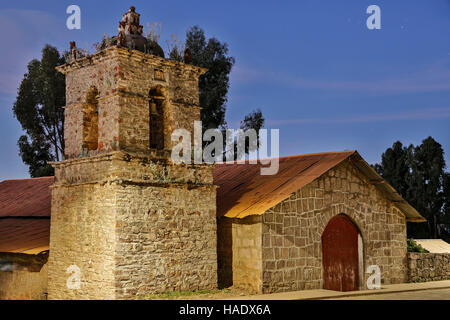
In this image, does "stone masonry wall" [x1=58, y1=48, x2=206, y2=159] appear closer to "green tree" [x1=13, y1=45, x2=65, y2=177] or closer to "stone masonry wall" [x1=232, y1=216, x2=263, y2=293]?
"stone masonry wall" [x1=232, y1=216, x2=263, y2=293]

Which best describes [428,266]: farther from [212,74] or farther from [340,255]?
[212,74]

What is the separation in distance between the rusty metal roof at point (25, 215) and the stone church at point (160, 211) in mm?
→ 136

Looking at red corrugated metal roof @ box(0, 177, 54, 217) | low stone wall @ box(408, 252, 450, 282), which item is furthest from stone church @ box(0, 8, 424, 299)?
red corrugated metal roof @ box(0, 177, 54, 217)

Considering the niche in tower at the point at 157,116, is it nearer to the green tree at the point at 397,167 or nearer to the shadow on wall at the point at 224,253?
the shadow on wall at the point at 224,253

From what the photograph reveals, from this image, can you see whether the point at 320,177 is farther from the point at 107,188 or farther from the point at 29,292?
the point at 29,292

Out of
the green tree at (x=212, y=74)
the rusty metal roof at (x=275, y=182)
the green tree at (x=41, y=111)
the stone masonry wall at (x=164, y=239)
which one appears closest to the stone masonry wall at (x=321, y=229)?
the rusty metal roof at (x=275, y=182)

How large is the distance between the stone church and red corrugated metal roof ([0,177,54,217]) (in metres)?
2.51

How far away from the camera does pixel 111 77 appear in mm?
13445

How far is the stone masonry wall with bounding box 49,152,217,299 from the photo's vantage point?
12742 millimetres

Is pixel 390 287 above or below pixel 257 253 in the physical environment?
below

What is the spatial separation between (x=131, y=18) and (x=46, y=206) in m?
8.39

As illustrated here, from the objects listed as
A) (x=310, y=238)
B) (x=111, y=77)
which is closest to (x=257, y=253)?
(x=310, y=238)

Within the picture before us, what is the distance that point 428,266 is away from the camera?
18.7 meters

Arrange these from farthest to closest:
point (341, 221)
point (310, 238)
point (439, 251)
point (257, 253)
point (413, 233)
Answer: point (413, 233), point (439, 251), point (341, 221), point (310, 238), point (257, 253)
